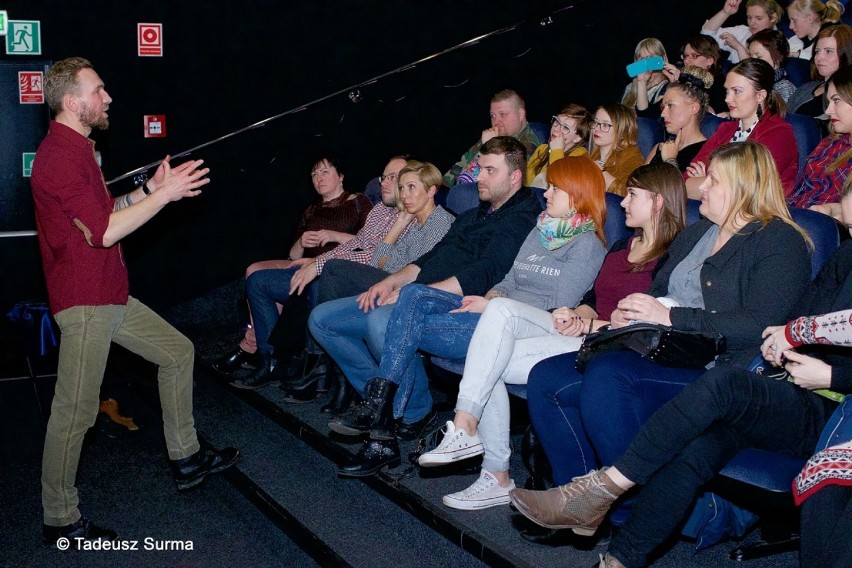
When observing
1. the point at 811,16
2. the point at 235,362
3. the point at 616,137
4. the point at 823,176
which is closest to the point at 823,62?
the point at 811,16

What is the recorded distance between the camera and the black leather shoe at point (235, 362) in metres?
4.50

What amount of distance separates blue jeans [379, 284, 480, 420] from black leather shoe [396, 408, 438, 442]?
0.25m

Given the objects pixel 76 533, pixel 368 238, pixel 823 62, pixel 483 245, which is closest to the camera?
pixel 76 533

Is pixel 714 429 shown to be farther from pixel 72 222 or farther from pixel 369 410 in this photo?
pixel 72 222

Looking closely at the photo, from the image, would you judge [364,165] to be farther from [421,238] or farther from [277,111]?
[421,238]

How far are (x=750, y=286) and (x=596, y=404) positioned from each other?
0.55m

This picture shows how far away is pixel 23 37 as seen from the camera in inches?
197

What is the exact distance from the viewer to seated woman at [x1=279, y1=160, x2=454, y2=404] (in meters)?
3.89

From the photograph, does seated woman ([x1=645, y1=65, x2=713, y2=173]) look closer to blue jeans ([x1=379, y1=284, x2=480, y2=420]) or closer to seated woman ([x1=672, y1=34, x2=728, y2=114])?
seated woman ([x1=672, y1=34, x2=728, y2=114])

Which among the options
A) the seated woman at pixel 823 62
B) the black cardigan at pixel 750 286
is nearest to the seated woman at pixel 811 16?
the seated woman at pixel 823 62

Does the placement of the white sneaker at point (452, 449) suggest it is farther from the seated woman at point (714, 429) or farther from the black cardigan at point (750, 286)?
the black cardigan at point (750, 286)

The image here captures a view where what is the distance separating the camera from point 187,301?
18.2 feet

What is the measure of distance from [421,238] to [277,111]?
2.01m

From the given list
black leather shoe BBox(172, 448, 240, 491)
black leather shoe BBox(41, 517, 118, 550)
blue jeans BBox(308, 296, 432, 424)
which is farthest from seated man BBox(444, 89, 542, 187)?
black leather shoe BBox(41, 517, 118, 550)
